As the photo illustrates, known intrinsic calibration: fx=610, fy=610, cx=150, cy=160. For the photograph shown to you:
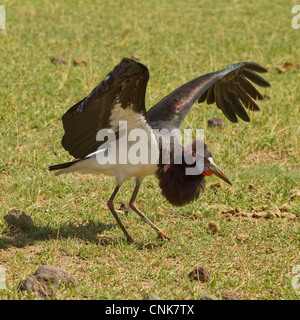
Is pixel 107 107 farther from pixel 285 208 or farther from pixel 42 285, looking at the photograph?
pixel 285 208

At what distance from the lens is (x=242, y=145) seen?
6996 mm

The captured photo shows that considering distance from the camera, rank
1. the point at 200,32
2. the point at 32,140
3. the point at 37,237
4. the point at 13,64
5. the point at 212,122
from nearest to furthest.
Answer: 1. the point at 37,237
2. the point at 32,140
3. the point at 212,122
4. the point at 13,64
5. the point at 200,32

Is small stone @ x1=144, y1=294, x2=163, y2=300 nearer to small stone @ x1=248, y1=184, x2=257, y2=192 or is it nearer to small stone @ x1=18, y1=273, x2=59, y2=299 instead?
small stone @ x1=18, y1=273, x2=59, y2=299

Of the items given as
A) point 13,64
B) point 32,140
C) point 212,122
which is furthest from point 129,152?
point 13,64

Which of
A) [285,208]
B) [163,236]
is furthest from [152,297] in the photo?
[285,208]

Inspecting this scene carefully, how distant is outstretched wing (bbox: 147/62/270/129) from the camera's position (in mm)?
5562

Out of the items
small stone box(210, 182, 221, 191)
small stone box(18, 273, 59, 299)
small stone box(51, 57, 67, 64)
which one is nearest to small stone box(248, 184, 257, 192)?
small stone box(210, 182, 221, 191)

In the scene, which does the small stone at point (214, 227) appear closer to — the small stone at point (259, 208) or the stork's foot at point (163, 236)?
the stork's foot at point (163, 236)

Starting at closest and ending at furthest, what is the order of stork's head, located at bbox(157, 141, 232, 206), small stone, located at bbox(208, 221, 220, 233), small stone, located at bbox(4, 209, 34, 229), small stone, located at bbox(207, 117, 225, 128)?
small stone, located at bbox(4, 209, 34, 229) → stork's head, located at bbox(157, 141, 232, 206) → small stone, located at bbox(208, 221, 220, 233) → small stone, located at bbox(207, 117, 225, 128)

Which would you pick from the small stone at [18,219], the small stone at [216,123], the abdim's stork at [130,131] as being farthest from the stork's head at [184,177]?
the small stone at [216,123]

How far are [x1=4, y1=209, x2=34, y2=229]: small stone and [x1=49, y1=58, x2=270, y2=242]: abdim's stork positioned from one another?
0.47m

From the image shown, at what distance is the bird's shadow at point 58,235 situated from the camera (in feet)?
16.0

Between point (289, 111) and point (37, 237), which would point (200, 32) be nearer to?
point (289, 111)

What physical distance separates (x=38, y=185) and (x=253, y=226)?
2.05 m
